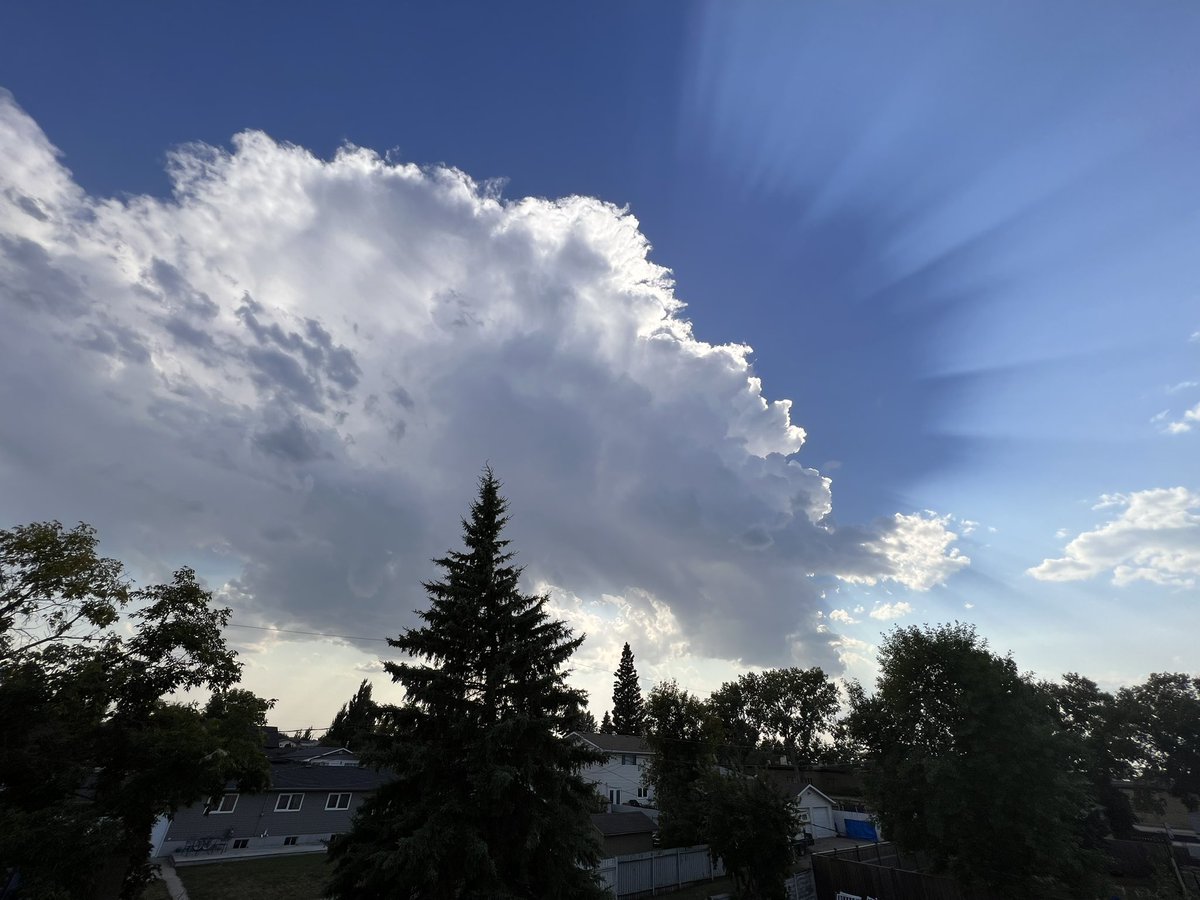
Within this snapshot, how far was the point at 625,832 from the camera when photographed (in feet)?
117

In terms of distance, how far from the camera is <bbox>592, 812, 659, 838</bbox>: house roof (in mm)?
34844

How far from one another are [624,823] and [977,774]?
22.7 metres

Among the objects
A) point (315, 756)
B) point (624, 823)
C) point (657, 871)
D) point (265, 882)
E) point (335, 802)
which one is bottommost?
point (265, 882)

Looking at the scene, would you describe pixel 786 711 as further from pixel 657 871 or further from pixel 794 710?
pixel 657 871

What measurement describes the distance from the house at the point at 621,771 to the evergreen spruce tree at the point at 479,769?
42524 mm

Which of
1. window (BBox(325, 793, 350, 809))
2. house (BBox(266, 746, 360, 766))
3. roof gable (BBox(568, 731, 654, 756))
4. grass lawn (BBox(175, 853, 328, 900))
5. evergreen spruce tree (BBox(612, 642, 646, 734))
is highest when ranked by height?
evergreen spruce tree (BBox(612, 642, 646, 734))

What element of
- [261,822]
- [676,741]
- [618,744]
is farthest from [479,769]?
[618,744]

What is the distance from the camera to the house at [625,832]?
34312 mm

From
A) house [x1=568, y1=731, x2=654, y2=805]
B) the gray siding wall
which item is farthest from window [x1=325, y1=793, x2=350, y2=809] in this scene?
house [x1=568, y1=731, x2=654, y2=805]

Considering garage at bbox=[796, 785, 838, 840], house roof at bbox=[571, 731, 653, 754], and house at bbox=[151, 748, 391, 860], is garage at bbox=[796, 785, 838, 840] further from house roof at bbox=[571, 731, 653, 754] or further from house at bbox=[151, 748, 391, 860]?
house at bbox=[151, 748, 391, 860]

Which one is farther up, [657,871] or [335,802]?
[335,802]

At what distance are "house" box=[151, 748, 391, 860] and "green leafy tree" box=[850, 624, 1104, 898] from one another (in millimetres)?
30843

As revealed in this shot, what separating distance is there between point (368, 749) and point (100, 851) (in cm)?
766

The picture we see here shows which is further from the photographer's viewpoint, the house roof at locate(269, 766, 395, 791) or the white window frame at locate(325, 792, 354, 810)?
the white window frame at locate(325, 792, 354, 810)
